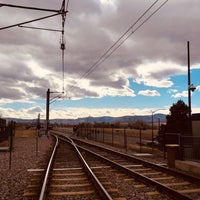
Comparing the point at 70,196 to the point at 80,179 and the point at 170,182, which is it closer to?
the point at 80,179

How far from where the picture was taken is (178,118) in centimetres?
3356

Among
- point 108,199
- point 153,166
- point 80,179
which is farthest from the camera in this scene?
point 153,166

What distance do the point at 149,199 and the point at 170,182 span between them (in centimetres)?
272

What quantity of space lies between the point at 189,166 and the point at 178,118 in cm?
1935

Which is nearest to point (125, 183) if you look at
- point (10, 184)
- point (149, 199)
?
point (149, 199)

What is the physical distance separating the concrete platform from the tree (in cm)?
1516

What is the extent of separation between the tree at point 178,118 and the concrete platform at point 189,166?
1516 cm

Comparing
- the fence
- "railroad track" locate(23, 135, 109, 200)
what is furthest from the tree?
"railroad track" locate(23, 135, 109, 200)

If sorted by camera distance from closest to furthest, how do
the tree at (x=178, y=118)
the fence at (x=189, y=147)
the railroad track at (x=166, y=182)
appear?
the railroad track at (x=166, y=182) → the fence at (x=189, y=147) → the tree at (x=178, y=118)

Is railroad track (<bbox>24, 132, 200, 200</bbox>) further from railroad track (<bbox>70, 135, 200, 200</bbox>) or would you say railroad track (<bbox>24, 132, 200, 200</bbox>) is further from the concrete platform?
the concrete platform

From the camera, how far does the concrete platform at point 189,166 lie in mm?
13938

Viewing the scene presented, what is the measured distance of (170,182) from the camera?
39.5 feet

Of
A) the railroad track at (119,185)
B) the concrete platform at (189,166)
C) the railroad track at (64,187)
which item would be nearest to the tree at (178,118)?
the concrete platform at (189,166)

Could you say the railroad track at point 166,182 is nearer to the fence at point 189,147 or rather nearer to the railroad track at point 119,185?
the railroad track at point 119,185
